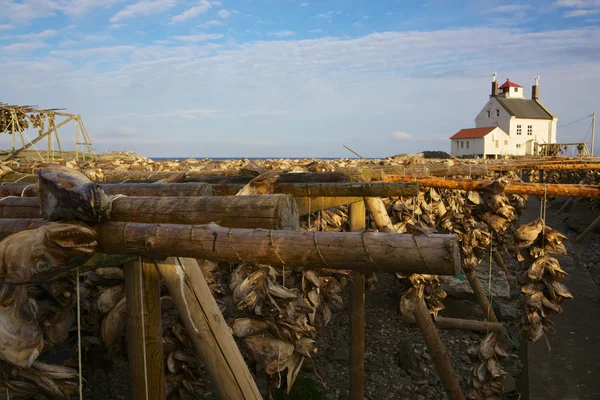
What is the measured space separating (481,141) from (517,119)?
7.31 m

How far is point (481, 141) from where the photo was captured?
50906 millimetres

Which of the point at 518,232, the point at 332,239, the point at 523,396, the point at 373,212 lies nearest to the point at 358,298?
the point at 373,212

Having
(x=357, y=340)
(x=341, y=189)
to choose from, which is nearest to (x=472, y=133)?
(x=357, y=340)

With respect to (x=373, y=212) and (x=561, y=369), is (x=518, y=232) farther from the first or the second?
(x=561, y=369)

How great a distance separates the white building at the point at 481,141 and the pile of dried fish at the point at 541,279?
48549 millimetres

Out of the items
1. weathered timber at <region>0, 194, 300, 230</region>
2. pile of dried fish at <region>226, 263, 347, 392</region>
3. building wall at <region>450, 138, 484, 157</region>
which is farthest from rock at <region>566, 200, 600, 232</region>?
building wall at <region>450, 138, 484, 157</region>

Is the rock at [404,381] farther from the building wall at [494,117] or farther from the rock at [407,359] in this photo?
the building wall at [494,117]

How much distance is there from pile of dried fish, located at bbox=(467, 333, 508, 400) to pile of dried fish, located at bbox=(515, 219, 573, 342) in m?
0.90

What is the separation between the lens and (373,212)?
6320 mm

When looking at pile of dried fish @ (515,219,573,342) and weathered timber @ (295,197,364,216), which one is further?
weathered timber @ (295,197,364,216)

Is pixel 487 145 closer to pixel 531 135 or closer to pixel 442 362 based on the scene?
pixel 531 135

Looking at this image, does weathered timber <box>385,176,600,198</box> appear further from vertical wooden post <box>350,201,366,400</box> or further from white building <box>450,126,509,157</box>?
white building <box>450,126,509,157</box>

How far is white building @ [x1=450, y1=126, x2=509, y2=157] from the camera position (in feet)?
165

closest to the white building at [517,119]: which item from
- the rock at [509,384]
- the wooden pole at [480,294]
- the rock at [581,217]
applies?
the rock at [581,217]
